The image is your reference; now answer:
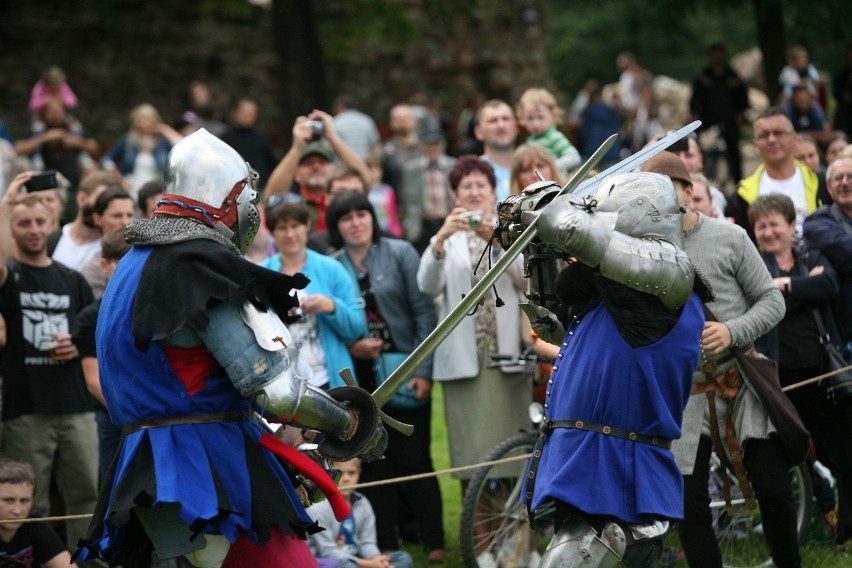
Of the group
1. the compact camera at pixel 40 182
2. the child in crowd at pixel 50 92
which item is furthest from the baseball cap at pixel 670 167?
the child in crowd at pixel 50 92

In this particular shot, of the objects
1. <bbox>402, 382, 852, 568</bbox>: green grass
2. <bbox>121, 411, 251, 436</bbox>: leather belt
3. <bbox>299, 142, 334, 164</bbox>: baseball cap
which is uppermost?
<bbox>299, 142, 334, 164</bbox>: baseball cap

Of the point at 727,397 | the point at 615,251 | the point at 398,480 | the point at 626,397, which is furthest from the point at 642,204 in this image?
the point at 398,480

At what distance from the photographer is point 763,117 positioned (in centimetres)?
780

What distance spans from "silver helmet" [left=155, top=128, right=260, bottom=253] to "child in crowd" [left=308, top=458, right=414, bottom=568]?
2.22m

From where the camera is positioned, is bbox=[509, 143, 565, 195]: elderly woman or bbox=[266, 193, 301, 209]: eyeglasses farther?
bbox=[509, 143, 565, 195]: elderly woman

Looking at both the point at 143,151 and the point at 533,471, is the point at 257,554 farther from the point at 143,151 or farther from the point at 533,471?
the point at 143,151

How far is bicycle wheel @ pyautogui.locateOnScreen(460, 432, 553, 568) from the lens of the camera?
695 centimetres

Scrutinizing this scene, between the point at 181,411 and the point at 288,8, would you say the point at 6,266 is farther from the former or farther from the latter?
the point at 288,8

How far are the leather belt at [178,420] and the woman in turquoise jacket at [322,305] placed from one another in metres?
2.45

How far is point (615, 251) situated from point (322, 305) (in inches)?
106

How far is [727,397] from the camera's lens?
6.29m

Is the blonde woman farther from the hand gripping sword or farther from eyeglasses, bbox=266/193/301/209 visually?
the hand gripping sword

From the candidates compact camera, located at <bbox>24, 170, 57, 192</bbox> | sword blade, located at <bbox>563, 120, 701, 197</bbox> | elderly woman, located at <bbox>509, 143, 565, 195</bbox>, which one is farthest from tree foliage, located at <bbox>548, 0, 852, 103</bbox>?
sword blade, located at <bbox>563, 120, 701, 197</bbox>

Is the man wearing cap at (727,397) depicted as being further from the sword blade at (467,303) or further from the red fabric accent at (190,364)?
the red fabric accent at (190,364)
